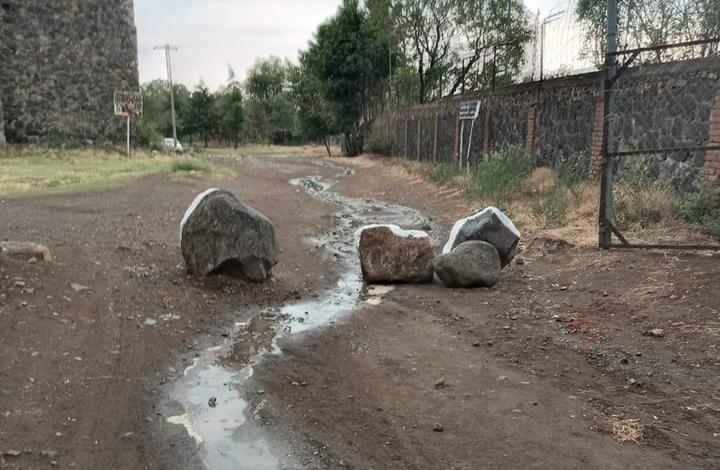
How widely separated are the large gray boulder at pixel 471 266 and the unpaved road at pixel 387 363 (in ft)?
0.70

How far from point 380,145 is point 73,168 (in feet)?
62.2

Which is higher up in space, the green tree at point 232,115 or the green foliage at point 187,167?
the green tree at point 232,115

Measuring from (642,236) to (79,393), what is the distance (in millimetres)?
6759

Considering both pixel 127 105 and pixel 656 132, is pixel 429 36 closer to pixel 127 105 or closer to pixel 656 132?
pixel 127 105

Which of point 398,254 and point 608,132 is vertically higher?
point 608,132

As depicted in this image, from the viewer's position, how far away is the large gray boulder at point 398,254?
25.5 feet

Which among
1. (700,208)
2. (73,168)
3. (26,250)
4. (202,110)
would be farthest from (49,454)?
(202,110)

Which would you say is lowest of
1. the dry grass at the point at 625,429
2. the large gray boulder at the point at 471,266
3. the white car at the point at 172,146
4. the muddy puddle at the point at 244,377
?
the muddy puddle at the point at 244,377

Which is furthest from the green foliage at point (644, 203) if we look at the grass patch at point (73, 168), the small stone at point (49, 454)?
the grass patch at point (73, 168)

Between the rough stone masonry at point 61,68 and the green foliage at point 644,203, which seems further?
the rough stone masonry at point 61,68

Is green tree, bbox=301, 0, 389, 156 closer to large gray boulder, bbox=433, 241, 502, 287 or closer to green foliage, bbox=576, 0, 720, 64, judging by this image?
green foliage, bbox=576, 0, 720, 64

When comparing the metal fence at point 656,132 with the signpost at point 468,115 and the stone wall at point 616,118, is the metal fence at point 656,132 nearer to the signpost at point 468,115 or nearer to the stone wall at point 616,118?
the stone wall at point 616,118

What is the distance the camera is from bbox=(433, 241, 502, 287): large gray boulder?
7449 mm

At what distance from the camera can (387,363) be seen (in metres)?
5.21
